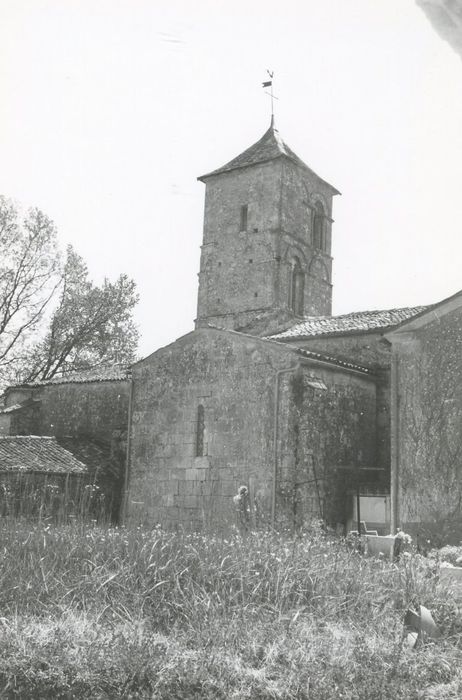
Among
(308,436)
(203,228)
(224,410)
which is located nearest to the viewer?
(308,436)

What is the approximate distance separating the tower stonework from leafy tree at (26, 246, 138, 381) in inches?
338

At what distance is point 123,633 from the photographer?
6266mm

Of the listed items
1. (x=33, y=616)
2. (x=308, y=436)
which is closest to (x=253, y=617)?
(x=33, y=616)

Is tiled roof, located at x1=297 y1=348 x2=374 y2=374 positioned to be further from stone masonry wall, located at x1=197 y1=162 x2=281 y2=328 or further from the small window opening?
the small window opening

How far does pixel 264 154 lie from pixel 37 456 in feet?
48.4

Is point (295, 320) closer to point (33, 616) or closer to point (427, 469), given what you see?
point (427, 469)

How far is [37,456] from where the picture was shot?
20.8 meters

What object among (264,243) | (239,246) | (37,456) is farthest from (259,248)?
(37,456)

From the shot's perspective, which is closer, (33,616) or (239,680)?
(239,680)

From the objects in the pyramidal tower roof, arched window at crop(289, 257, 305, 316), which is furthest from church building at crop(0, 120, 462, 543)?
the pyramidal tower roof

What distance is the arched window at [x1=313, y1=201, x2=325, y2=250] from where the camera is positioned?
29703 millimetres

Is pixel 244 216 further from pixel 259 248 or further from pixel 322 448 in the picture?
pixel 322 448

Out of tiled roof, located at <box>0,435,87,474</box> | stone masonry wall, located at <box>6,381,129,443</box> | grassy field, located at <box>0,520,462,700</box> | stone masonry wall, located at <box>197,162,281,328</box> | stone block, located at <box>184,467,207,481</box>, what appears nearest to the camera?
grassy field, located at <box>0,520,462,700</box>

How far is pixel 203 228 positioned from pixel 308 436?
14.7 meters
